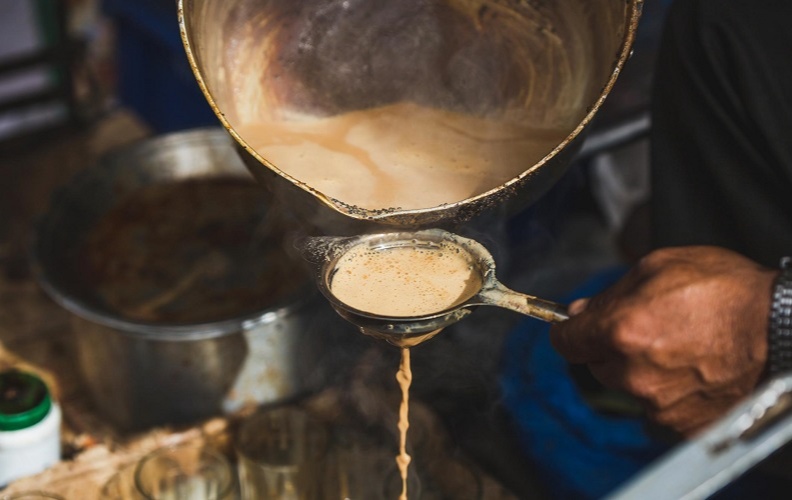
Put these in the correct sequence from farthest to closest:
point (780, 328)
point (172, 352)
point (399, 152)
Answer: point (172, 352) → point (399, 152) → point (780, 328)

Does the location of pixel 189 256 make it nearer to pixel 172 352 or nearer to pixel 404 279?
pixel 172 352

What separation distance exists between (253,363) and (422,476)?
1.79 ft

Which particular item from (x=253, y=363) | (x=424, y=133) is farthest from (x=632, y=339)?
(x=253, y=363)

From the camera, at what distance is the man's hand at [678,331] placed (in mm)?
1408

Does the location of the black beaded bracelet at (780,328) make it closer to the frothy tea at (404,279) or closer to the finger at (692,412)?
the finger at (692,412)

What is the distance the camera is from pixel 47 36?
438 centimetres

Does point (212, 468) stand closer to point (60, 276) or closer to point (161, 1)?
point (60, 276)

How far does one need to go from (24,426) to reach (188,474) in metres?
0.40

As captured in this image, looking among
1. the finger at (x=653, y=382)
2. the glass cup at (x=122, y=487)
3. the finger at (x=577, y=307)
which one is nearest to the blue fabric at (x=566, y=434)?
the finger at (x=653, y=382)

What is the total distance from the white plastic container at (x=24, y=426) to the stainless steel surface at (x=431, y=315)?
803mm

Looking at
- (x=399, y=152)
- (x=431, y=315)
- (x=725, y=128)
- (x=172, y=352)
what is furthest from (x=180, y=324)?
(x=725, y=128)

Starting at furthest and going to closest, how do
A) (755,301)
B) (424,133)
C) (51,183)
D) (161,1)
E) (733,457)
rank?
(161,1) → (51,183) → (424,133) → (755,301) → (733,457)

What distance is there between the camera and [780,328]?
136 centimetres

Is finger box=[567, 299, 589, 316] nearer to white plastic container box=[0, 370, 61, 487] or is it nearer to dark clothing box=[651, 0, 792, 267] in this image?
dark clothing box=[651, 0, 792, 267]
